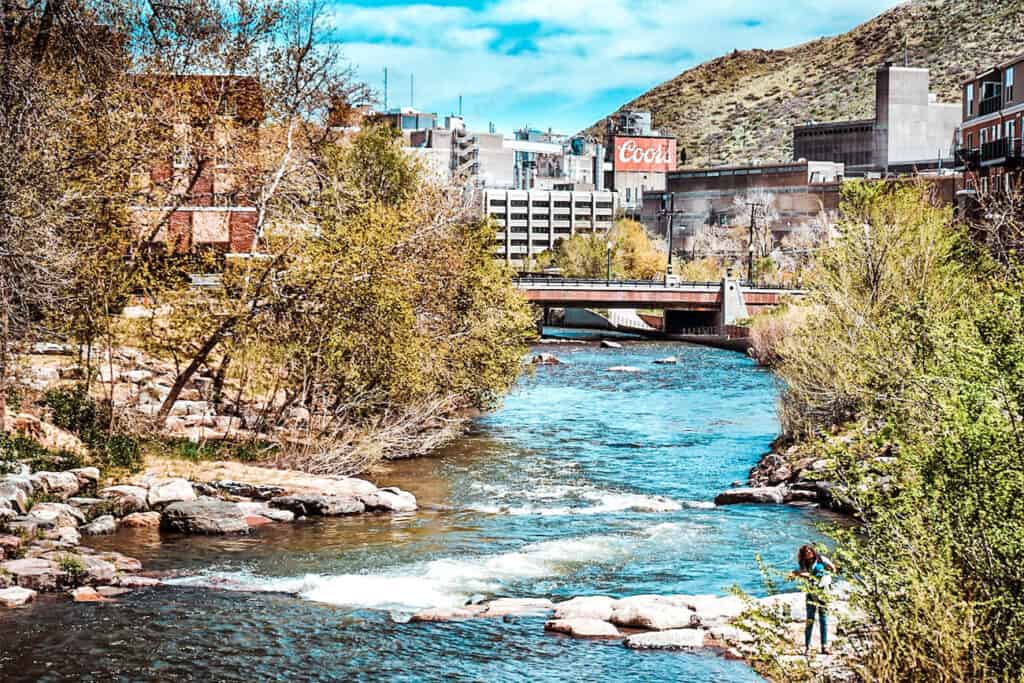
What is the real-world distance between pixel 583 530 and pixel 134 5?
1643 centimetres

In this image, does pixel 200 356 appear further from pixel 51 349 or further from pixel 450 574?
pixel 450 574

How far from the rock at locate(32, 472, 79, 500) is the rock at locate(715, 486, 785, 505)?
52.1 ft

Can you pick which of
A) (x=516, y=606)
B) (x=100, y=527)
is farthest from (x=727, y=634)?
(x=100, y=527)

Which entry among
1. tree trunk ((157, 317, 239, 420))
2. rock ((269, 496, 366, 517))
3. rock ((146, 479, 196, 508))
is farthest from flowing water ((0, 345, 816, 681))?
tree trunk ((157, 317, 239, 420))

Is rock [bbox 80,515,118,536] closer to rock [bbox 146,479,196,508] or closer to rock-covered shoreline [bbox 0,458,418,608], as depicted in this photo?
rock-covered shoreline [bbox 0,458,418,608]

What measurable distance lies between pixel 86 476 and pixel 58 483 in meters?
1.21

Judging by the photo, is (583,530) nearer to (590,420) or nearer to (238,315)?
(238,315)

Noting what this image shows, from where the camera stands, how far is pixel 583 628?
21719 millimetres

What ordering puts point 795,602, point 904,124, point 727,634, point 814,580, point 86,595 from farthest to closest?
point 904,124
point 86,595
point 795,602
point 727,634
point 814,580

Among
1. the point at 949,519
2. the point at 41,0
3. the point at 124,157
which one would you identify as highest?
the point at 41,0

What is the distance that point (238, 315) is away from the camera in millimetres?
33719

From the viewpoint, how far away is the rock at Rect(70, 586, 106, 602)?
2294 centimetres

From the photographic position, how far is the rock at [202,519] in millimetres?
28859

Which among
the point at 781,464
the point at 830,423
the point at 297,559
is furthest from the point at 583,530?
the point at 830,423
